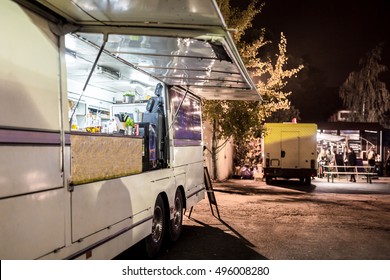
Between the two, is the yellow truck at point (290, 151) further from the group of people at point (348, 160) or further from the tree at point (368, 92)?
the tree at point (368, 92)

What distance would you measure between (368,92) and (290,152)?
2097 centimetres

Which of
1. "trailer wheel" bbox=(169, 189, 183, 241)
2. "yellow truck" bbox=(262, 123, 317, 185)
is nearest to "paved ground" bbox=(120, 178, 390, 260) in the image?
"trailer wheel" bbox=(169, 189, 183, 241)

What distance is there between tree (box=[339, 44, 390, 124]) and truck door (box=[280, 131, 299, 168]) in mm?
20564

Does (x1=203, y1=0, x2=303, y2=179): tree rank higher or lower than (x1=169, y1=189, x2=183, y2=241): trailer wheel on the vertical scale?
higher

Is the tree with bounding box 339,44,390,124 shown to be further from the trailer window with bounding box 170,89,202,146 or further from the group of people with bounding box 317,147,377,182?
the trailer window with bounding box 170,89,202,146

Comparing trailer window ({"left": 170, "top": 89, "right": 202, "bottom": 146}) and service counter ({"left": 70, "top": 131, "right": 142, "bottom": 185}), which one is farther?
trailer window ({"left": 170, "top": 89, "right": 202, "bottom": 146})

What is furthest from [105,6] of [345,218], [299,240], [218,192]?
[218,192]

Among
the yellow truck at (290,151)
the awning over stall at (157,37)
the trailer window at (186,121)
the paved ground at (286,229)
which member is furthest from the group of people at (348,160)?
the awning over stall at (157,37)

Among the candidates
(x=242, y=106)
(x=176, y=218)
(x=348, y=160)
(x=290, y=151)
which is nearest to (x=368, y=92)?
(x=348, y=160)

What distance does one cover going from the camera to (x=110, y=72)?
24.8ft

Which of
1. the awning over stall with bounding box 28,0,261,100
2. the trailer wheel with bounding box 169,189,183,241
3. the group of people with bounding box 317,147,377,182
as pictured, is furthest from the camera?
the group of people with bounding box 317,147,377,182

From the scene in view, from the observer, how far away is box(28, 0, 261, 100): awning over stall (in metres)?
4.28

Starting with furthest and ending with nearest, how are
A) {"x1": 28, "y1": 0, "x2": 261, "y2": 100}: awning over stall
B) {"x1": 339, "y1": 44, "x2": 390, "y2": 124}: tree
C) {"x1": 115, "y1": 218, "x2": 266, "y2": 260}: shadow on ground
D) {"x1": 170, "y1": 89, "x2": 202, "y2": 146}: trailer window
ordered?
{"x1": 339, "y1": 44, "x2": 390, "y2": 124}: tree
{"x1": 170, "y1": 89, "x2": 202, "y2": 146}: trailer window
{"x1": 115, "y1": 218, "x2": 266, "y2": 260}: shadow on ground
{"x1": 28, "y1": 0, "x2": 261, "y2": 100}: awning over stall

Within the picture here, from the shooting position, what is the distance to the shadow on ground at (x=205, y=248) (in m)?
6.99
